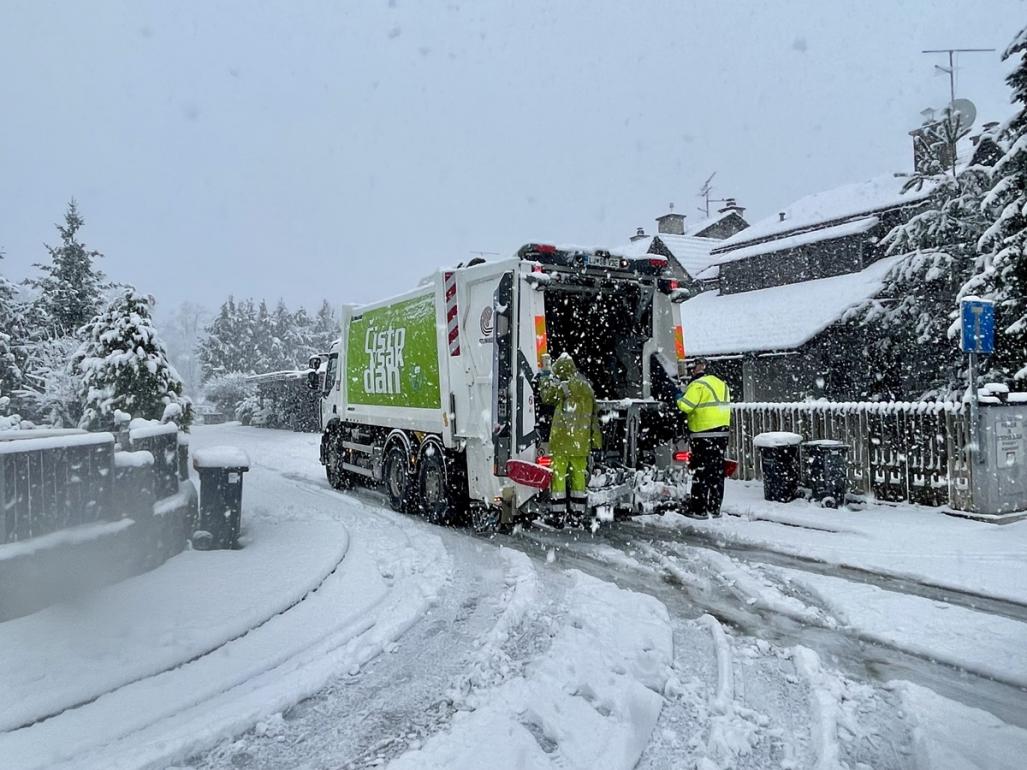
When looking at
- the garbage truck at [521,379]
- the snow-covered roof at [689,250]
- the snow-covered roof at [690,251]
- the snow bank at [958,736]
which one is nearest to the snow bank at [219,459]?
the garbage truck at [521,379]

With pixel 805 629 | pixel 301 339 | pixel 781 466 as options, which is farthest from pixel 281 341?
pixel 805 629

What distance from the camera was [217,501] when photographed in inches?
283

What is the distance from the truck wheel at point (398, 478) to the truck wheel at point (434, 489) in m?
0.28

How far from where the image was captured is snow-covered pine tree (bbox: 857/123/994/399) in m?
15.3

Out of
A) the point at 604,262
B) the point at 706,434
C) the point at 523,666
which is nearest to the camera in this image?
the point at 523,666

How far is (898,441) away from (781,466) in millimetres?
1582

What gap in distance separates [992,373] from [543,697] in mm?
13283

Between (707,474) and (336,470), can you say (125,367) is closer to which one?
(336,470)

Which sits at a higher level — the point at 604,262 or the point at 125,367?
the point at 604,262

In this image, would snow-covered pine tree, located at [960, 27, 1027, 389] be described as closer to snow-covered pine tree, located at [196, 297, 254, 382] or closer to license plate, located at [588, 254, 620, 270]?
→ license plate, located at [588, 254, 620, 270]

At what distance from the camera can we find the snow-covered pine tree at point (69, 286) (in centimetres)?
2441

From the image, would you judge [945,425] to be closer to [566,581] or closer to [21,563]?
[566,581]

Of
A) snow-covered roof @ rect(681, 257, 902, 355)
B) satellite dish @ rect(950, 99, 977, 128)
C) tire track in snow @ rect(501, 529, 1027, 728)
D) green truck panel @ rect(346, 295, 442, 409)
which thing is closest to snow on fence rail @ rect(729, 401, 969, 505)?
tire track in snow @ rect(501, 529, 1027, 728)

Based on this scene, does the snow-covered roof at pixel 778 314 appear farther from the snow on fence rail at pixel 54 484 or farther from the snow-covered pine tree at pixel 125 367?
the snow on fence rail at pixel 54 484
